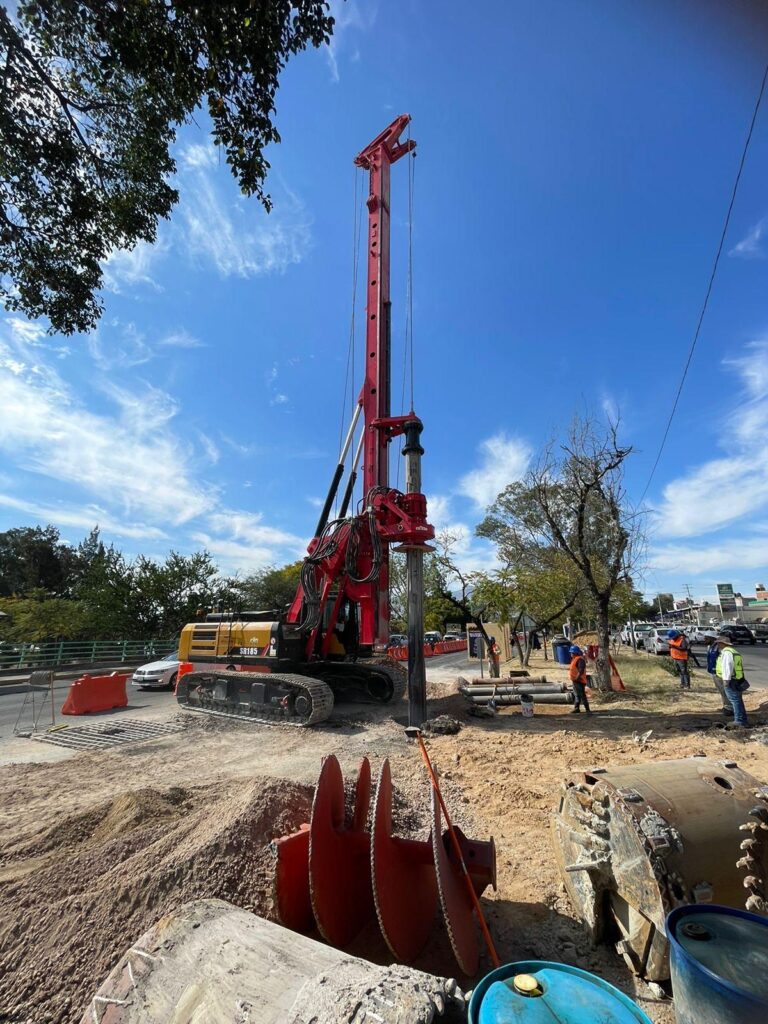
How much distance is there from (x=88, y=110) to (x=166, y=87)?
1277mm

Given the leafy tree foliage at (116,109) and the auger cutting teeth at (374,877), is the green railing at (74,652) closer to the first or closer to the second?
the leafy tree foliage at (116,109)

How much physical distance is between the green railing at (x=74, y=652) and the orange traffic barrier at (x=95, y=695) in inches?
480

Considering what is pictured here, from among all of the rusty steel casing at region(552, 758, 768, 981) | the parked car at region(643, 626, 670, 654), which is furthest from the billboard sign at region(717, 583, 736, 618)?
the rusty steel casing at region(552, 758, 768, 981)

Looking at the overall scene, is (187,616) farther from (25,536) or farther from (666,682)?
(666,682)

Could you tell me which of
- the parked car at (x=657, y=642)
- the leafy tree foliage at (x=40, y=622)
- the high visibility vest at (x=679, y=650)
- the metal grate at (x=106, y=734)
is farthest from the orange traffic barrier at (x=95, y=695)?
the parked car at (x=657, y=642)

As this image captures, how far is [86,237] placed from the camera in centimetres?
652

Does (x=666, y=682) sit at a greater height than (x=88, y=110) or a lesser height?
lesser

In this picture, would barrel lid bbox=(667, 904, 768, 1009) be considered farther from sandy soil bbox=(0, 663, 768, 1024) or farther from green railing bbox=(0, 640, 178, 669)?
green railing bbox=(0, 640, 178, 669)

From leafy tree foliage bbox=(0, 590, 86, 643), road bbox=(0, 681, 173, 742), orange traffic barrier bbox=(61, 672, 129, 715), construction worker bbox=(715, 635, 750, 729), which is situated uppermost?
leafy tree foliage bbox=(0, 590, 86, 643)

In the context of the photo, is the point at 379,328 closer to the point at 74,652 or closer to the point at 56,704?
the point at 56,704

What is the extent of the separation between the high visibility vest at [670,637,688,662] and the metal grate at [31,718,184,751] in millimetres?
13118

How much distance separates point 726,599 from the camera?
85.3 meters

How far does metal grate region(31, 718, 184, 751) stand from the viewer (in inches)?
329

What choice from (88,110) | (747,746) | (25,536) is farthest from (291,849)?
(25,536)
